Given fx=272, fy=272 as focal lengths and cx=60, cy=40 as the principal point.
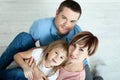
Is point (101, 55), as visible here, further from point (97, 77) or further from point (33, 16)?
point (33, 16)

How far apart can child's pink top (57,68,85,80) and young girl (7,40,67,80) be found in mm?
26

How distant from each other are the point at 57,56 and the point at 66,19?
0.74 ft

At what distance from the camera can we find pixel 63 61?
1346 mm

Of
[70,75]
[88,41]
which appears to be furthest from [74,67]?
[88,41]

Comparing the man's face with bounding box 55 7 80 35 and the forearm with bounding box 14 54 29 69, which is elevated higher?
the man's face with bounding box 55 7 80 35

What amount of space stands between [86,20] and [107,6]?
14.7 inches

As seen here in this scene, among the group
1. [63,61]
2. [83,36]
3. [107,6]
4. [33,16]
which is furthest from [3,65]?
[107,6]

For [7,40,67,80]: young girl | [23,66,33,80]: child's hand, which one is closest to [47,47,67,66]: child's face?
[7,40,67,80]: young girl

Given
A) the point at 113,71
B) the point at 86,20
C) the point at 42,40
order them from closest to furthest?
Answer: the point at 42,40
the point at 113,71
the point at 86,20

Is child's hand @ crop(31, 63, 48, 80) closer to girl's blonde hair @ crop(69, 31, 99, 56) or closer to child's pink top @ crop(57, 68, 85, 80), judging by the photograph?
child's pink top @ crop(57, 68, 85, 80)

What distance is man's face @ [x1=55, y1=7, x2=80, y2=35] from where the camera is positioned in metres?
1.43

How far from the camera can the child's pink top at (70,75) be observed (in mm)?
1327

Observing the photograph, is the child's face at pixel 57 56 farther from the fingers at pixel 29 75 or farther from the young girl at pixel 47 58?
the fingers at pixel 29 75

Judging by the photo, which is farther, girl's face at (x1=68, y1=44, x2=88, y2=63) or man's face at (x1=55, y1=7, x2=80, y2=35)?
man's face at (x1=55, y1=7, x2=80, y2=35)
